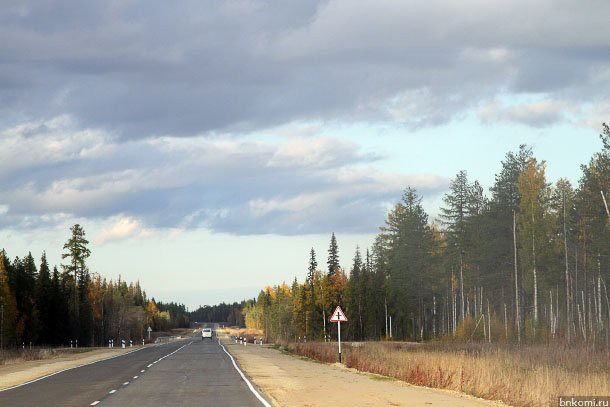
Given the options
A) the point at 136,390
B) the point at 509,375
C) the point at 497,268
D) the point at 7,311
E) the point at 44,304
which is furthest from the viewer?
the point at 44,304

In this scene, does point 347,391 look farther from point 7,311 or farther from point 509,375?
point 7,311

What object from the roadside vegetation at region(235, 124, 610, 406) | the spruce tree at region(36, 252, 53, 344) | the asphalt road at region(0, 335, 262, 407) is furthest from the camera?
the spruce tree at region(36, 252, 53, 344)

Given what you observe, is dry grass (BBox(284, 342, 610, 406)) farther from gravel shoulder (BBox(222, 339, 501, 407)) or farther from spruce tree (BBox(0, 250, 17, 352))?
spruce tree (BBox(0, 250, 17, 352))

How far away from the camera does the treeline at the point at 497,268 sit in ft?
222

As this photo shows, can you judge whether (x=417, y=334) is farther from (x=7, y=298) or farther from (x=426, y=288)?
(x=7, y=298)

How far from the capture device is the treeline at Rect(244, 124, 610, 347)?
222 feet

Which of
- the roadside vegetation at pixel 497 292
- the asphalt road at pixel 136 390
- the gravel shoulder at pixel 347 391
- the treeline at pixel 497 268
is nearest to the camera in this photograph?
the gravel shoulder at pixel 347 391

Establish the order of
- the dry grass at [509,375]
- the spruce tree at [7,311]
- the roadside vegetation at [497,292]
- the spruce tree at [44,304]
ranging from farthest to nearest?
the spruce tree at [44,304] → the spruce tree at [7,311] → the roadside vegetation at [497,292] → the dry grass at [509,375]

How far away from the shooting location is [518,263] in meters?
77.1

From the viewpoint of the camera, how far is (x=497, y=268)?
78750mm

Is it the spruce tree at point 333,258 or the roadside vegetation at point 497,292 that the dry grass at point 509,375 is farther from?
the spruce tree at point 333,258

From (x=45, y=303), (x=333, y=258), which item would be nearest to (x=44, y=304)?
(x=45, y=303)

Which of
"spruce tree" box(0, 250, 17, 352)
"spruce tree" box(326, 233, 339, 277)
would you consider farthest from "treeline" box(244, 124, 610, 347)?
"spruce tree" box(0, 250, 17, 352)

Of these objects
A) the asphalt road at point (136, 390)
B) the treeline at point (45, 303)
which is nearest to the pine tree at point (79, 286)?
the treeline at point (45, 303)
